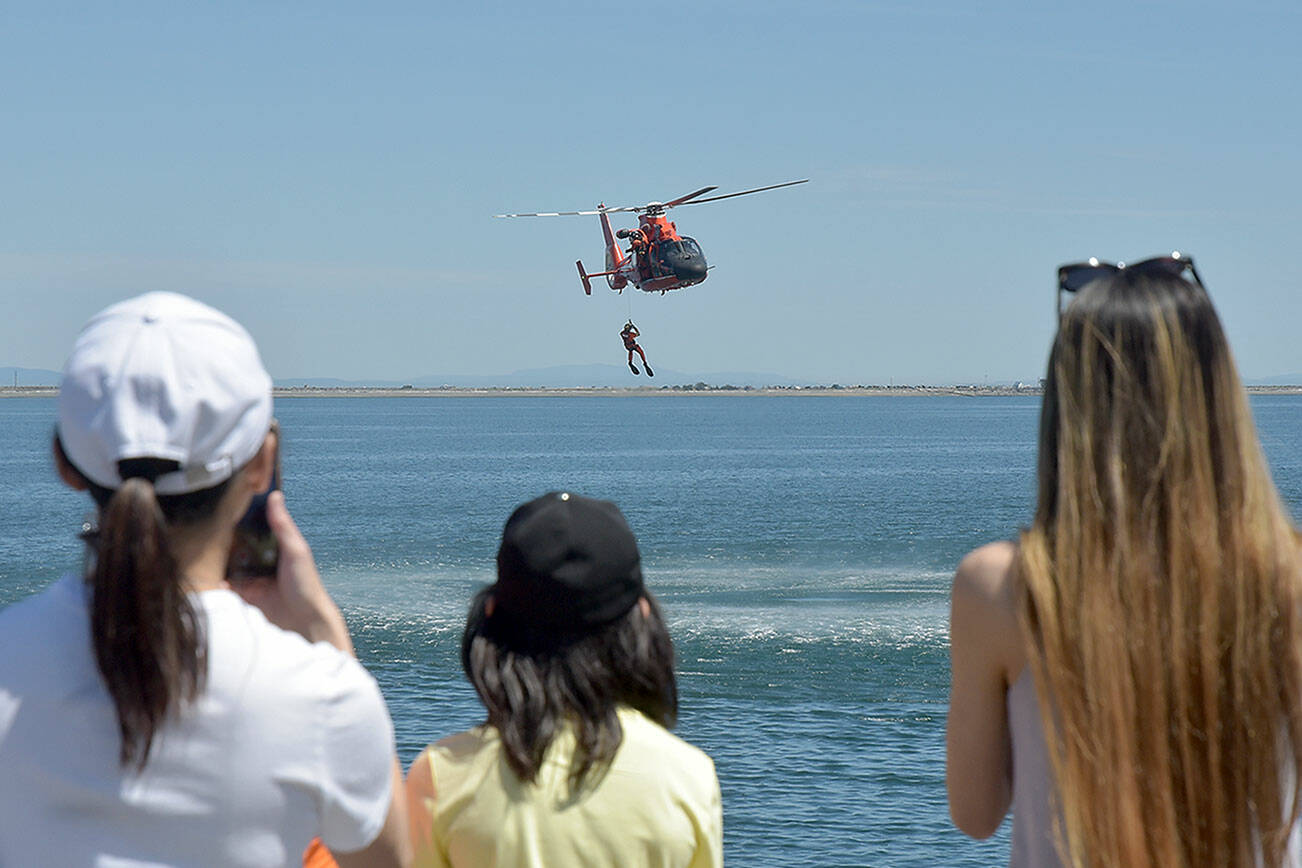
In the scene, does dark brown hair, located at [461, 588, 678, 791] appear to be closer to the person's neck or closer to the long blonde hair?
the person's neck

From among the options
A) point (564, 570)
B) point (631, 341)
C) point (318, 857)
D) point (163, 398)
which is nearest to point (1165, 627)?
point (564, 570)

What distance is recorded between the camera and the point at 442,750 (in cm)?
254

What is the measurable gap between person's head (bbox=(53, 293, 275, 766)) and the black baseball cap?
1.89 ft

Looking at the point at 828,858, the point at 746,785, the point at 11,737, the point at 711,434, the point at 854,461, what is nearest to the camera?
the point at 11,737

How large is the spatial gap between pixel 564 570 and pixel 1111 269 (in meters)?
1.06

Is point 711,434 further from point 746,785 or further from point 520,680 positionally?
point 520,680

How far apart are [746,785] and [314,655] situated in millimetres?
14676

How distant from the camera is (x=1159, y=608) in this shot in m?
2.05

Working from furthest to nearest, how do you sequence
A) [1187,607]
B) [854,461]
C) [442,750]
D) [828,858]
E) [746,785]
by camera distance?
[854,461] < [746,785] < [828,858] < [442,750] < [1187,607]

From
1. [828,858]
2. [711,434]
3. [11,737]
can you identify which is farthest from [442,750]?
[711,434]

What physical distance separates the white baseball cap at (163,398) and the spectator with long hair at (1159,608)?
1106mm

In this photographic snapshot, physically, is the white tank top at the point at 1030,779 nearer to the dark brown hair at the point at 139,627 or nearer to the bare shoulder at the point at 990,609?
the bare shoulder at the point at 990,609

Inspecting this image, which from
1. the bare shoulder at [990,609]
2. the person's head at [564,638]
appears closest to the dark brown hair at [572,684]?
the person's head at [564,638]

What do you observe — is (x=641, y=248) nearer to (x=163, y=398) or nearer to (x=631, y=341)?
(x=631, y=341)
